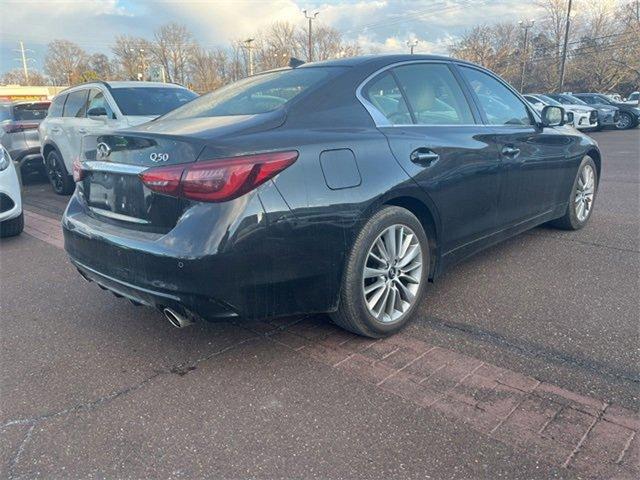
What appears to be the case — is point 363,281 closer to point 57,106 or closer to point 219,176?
point 219,176

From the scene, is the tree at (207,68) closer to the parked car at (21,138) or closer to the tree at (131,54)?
the tree at (131,54)

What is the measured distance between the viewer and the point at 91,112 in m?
7.50

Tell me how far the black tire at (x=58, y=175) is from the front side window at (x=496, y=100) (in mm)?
6577

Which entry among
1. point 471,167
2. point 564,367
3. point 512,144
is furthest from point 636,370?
point 512,144

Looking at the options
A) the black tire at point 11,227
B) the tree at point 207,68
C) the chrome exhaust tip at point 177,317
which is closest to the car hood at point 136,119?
the black tire at point 11,227

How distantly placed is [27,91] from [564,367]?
219ft

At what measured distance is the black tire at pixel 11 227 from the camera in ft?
18.6

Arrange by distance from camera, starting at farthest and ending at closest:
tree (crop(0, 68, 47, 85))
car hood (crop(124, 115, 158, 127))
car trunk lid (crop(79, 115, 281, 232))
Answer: tree (crop(0, 68, 47, 85)) → car hood (crop(124, 115, 158, 127)) → car trunk lid (crop(79, 115, 281, 232))

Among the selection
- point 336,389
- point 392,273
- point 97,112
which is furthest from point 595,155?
point 97,112

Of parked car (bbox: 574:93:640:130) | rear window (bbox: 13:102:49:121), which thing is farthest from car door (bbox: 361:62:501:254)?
parked car (bbox: 574:93:640:130)

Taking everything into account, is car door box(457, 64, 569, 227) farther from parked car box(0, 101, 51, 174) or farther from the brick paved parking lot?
parked car box(0, 101, 51, 174)

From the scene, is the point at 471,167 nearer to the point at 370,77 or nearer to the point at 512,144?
the point at 512,144

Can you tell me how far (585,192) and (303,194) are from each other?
3.86 metres

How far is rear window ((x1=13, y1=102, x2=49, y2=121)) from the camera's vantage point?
33.7 feet
